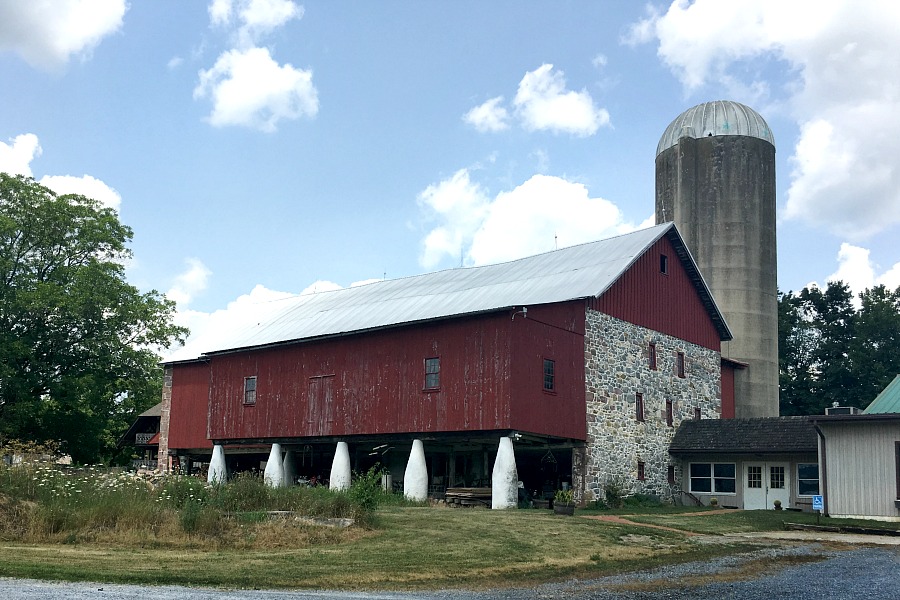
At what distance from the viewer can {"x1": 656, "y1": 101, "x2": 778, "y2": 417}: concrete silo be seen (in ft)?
162

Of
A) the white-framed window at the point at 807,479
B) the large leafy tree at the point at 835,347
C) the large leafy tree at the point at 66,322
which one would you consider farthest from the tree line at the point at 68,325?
the large leafy tree at the point at 835,347

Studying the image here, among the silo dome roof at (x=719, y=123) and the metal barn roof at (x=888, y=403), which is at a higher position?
the silo dome roof at (x=719, y=123)

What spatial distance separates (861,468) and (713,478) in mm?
8233

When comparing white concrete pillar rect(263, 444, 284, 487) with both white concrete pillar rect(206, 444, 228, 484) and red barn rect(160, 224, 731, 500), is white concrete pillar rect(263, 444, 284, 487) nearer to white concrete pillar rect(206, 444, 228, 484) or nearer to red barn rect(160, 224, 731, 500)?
red barn rect(160, 224, 731, 500)

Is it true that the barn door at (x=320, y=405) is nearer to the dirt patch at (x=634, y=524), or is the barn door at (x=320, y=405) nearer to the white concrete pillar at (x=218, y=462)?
the white concrete pillar at (x=218, y=462)

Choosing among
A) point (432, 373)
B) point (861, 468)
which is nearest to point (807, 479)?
point (861, 468)

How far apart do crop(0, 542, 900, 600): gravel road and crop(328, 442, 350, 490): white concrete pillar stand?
18.3m

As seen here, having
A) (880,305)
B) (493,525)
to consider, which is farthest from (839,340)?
(493,525)

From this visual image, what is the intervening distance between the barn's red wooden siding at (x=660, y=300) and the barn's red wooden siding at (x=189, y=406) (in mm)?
20117

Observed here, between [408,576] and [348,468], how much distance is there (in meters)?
19.8

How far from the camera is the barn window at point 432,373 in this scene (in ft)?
107

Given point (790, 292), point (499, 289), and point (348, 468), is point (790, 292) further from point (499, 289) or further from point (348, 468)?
point (348, 468)

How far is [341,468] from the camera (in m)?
35.5

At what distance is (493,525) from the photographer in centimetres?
2269
